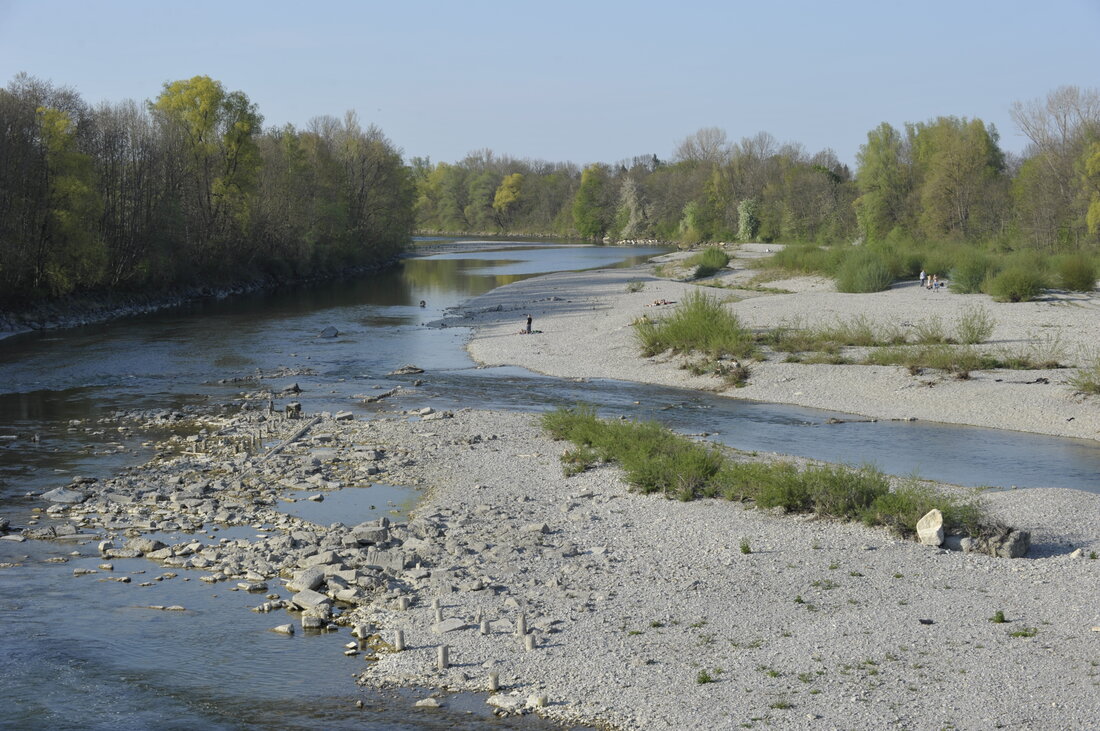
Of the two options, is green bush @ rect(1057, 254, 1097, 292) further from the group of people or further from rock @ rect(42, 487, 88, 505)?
rock @ rect(42, 487, 88, 505)

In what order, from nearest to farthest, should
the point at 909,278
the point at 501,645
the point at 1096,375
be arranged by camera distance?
the point at 501,645 < the point at 1096,375 < the point at 909,278

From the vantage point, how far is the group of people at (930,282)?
52.3 metres

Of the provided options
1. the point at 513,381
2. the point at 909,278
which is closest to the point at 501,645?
the point at 513,381

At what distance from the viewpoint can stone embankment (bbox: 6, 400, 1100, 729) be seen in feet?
36.0

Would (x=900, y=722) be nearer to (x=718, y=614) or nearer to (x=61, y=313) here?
(x=718, y=614)

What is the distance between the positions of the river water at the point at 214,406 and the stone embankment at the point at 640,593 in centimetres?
76

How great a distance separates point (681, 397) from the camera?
31.9 metres

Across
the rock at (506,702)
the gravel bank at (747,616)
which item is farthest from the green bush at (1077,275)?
the rock at (506,702)

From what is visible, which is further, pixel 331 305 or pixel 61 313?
pixel 331 305

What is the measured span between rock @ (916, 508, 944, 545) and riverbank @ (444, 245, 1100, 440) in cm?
1252

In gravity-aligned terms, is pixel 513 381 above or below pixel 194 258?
below

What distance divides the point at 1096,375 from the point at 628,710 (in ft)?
76.0

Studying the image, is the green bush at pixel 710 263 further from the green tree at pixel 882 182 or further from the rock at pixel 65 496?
the rock at pixel 65 496

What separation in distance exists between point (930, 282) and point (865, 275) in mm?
3411
